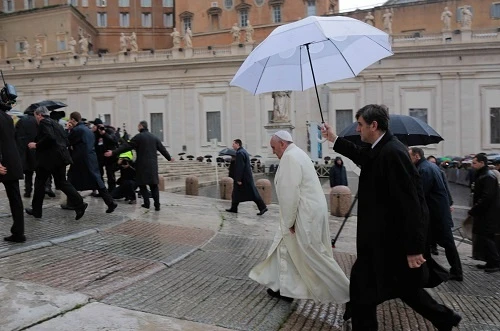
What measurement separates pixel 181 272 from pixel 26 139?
253 inches

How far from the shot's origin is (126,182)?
11.8 m

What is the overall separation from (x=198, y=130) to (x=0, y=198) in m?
31.4

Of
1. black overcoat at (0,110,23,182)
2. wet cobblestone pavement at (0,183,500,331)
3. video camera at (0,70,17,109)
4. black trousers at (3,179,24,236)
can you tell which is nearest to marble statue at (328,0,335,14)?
wet cobblestone pavement at (0,183,500,331)

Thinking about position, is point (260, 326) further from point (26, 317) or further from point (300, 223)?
point (26, 317)

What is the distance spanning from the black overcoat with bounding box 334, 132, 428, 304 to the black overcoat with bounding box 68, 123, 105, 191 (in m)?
6.74

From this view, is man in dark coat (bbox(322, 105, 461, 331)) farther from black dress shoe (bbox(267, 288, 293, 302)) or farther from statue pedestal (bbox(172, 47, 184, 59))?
statue pedestal (bbox(172, 47, 184, 59))

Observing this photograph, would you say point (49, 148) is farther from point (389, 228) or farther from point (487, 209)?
point (487, 209)

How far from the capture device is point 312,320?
192 inches

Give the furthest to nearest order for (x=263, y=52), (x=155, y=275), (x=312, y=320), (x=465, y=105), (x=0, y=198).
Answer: (x=465, y=105) < (x=0, y=198) < (x=155, y=275) < (x=263, y=52) < (x=312, y=320)

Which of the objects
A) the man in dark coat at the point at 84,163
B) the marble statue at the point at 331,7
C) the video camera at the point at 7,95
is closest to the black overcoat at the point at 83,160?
the man in dark coat at the point at 84,163

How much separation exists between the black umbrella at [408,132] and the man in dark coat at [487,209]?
105 cm

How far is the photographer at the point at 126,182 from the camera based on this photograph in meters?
11.8

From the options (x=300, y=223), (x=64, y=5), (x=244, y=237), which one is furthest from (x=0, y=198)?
(x=64, y=5)

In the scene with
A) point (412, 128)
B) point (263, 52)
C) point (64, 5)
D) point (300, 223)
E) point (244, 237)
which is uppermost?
point (64, 5)
